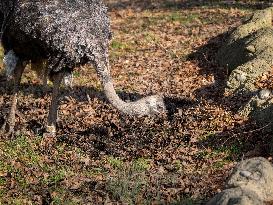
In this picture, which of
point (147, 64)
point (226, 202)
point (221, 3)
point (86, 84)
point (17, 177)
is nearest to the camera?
point (226, 202)

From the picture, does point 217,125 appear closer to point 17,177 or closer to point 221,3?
point 17,177

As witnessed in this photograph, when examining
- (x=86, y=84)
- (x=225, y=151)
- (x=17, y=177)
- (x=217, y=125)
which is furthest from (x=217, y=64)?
(x=17, y=177)

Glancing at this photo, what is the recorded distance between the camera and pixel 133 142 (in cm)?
993

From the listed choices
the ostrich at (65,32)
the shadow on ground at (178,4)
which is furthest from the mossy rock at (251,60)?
the shadow on ground at (178,4)

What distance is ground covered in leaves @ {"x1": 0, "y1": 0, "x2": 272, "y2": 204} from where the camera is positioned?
8.12 meters

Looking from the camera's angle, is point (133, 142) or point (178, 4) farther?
point (178, 4)

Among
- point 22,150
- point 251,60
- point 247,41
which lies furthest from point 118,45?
point 22,150

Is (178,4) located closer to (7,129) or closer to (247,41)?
(247,41)

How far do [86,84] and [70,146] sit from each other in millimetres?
4455

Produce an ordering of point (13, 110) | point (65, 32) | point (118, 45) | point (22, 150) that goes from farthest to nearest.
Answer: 1. point (118, 45)
2. point (13, 110)
3. point (22, 150)
4. point (65, 32)

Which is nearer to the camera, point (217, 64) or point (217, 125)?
point (217, 125)

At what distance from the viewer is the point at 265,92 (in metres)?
10.5

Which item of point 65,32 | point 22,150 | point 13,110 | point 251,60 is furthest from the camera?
point 251,60

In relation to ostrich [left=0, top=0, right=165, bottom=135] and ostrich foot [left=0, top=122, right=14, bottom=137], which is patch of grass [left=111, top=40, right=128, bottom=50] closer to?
ostrich foot [left=0, top=122, right=14, bottom=137]
